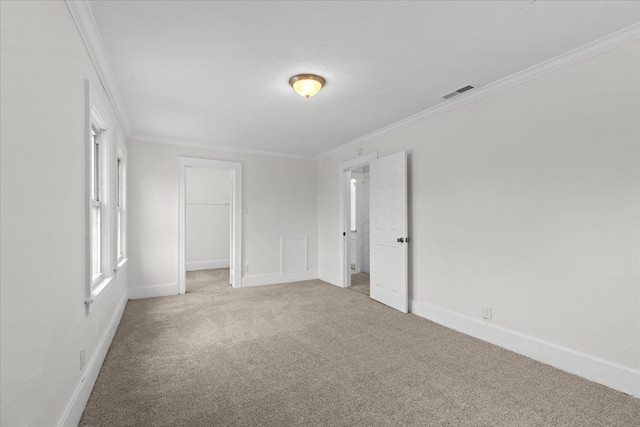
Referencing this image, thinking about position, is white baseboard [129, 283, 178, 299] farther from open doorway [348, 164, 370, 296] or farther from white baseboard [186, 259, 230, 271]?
open doorway [348, 164, 370, 296]

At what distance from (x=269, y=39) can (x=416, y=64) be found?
4.05 ft

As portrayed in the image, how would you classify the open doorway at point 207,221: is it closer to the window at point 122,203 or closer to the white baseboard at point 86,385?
the window at point 122,203

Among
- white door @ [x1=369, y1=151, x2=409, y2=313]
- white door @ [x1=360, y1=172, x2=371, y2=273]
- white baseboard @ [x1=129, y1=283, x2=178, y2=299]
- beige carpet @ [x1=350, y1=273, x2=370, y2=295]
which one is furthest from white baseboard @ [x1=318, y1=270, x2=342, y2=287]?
white baseboard @ [x1=129, y1=283, x2=178, y2=299]

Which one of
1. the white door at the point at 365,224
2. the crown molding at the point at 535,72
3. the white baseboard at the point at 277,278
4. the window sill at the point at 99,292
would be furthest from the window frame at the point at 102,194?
the white door at the point at 365,224

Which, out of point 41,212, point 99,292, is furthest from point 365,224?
point 41,212

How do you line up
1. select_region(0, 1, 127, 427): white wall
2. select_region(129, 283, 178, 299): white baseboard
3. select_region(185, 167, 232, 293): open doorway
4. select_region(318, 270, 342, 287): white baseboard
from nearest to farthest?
select_region(0, 1, 127, 427): white wall < select_region(129, 283, 178, 299): white baseboard < select_region(318, 270, 342, 287): white baseboard < select_region(185, 167, 232, 293): open doorway

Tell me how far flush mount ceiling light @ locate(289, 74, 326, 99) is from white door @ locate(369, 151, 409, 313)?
1.64 metres

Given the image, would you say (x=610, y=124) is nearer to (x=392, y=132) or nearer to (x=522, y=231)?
(x=522, y=231)

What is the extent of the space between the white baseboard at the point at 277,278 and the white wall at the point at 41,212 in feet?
11.5

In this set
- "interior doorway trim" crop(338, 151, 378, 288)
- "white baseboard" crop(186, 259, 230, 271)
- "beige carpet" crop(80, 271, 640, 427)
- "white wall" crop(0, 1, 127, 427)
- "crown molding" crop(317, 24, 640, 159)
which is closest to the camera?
"white wall" crop(0, 1, 127, 427)

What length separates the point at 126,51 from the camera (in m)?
2.46

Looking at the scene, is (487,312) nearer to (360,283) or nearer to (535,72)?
(535,72)

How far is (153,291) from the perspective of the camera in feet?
16.1

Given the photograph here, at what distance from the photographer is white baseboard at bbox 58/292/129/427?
1774 millimetres
